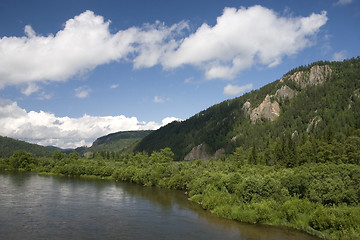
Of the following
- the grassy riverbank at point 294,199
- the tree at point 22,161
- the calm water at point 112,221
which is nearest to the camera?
the calm water at point 112,221

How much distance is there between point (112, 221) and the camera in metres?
51.6

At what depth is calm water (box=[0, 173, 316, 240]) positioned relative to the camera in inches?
1730

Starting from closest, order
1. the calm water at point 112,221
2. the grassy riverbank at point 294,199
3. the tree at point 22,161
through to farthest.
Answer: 1. the calm water at point 112,221
2. the grassy riverbank at point 294,199
3. the tree at point 22,161

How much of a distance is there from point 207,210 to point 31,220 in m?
35.9

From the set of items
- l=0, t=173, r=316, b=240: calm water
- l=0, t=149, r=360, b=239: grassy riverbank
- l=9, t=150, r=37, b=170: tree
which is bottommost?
l=0, t=173, r=316, b=240: calm water

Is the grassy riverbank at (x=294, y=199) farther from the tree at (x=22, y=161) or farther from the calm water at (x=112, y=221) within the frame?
the tree at (x=22, y=161)

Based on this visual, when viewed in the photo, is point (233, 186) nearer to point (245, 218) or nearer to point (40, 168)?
point (245, 218)

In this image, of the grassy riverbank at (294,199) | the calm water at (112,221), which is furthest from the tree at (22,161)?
the grassy riverbank at (294,199)

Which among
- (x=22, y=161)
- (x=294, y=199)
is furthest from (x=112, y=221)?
(x=22, y=161)

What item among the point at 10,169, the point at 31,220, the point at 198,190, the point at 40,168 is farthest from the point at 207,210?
the point at 10,169

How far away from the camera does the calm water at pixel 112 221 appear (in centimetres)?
4394

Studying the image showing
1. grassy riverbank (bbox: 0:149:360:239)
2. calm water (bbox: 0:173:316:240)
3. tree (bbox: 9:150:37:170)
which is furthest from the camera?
tree (bbox: 9:150:37:170)

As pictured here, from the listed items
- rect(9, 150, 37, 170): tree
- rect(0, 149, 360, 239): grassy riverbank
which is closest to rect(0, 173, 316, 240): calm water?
rect(0, 149, 360, 239): grassy riverbank

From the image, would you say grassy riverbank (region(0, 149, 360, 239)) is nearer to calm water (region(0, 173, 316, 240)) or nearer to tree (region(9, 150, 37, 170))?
calm water (region(0, 173, 316, 240))
